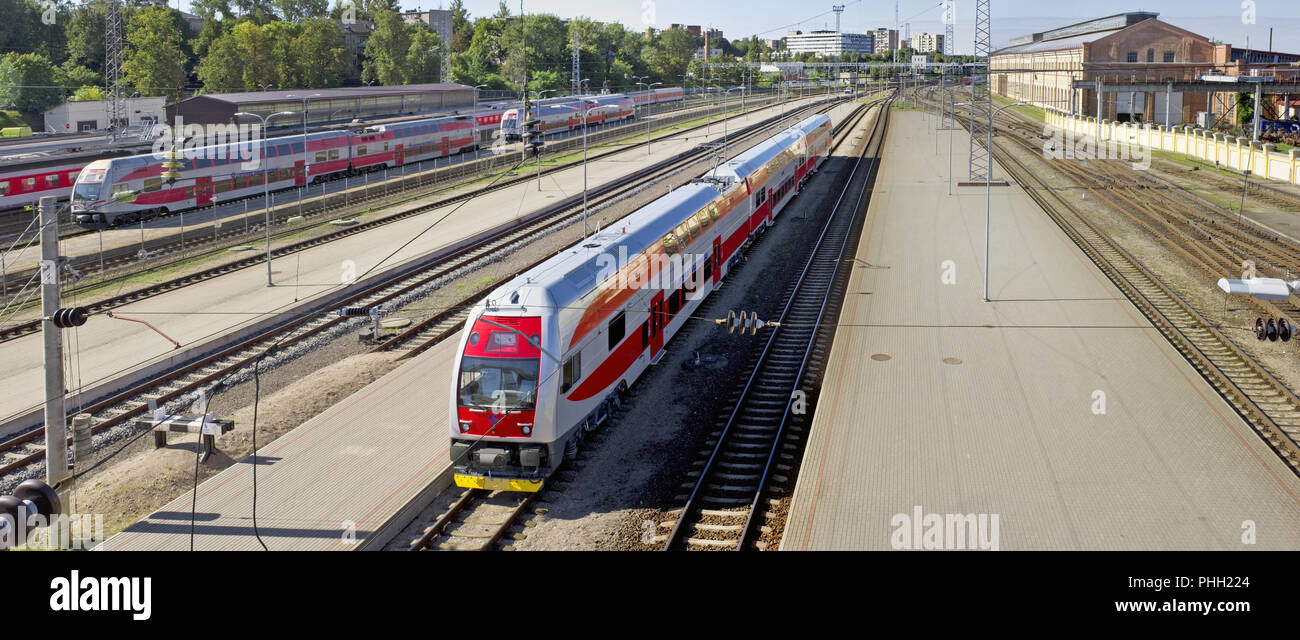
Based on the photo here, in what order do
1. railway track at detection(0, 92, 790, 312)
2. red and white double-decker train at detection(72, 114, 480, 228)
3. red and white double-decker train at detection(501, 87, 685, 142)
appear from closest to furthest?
railway track at detection(0, 92, 790, 312), red and white double-decker train at detection(72, 114, 480, 228), red and white double-decker train at detection(501, 87, 685, 142)

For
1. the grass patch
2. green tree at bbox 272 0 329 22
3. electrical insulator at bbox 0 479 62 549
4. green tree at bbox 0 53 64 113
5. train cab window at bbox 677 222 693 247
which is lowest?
electrical insulator at bbox 0 479 62 549

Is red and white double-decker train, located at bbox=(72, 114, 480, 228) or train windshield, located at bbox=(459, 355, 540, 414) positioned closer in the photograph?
train windshield, located at bbox=(459, 355, 540, 414)

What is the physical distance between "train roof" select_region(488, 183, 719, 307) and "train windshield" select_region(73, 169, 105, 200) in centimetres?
2656

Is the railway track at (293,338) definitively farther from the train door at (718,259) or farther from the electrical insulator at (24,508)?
the train door at (718,259)

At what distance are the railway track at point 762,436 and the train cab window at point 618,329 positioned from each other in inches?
103

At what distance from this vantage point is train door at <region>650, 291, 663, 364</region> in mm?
22078

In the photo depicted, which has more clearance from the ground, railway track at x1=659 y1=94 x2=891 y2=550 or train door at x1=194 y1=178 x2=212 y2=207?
train door at x1=194 y1=178 x2=212 y2=207

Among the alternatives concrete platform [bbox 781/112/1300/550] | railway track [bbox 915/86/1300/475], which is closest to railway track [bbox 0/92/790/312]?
concrete platform [bbox 781/112/1300/550]

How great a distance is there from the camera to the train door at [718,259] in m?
29.8

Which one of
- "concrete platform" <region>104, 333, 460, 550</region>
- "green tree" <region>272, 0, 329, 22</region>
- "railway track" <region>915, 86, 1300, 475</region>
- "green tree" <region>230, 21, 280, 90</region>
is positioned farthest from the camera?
"green tree" <region>272, 0, 329, 22</region>

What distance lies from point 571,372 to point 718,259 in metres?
14.3

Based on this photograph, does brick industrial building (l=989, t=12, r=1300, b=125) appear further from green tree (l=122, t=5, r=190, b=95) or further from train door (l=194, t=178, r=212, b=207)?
green tree (l=122, t=5, r=190, b=95)

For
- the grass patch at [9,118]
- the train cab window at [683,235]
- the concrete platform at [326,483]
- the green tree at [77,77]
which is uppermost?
the green tree at [77,77]

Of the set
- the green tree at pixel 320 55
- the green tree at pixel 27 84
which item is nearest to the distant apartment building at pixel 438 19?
the green tree at pixel 320 55
